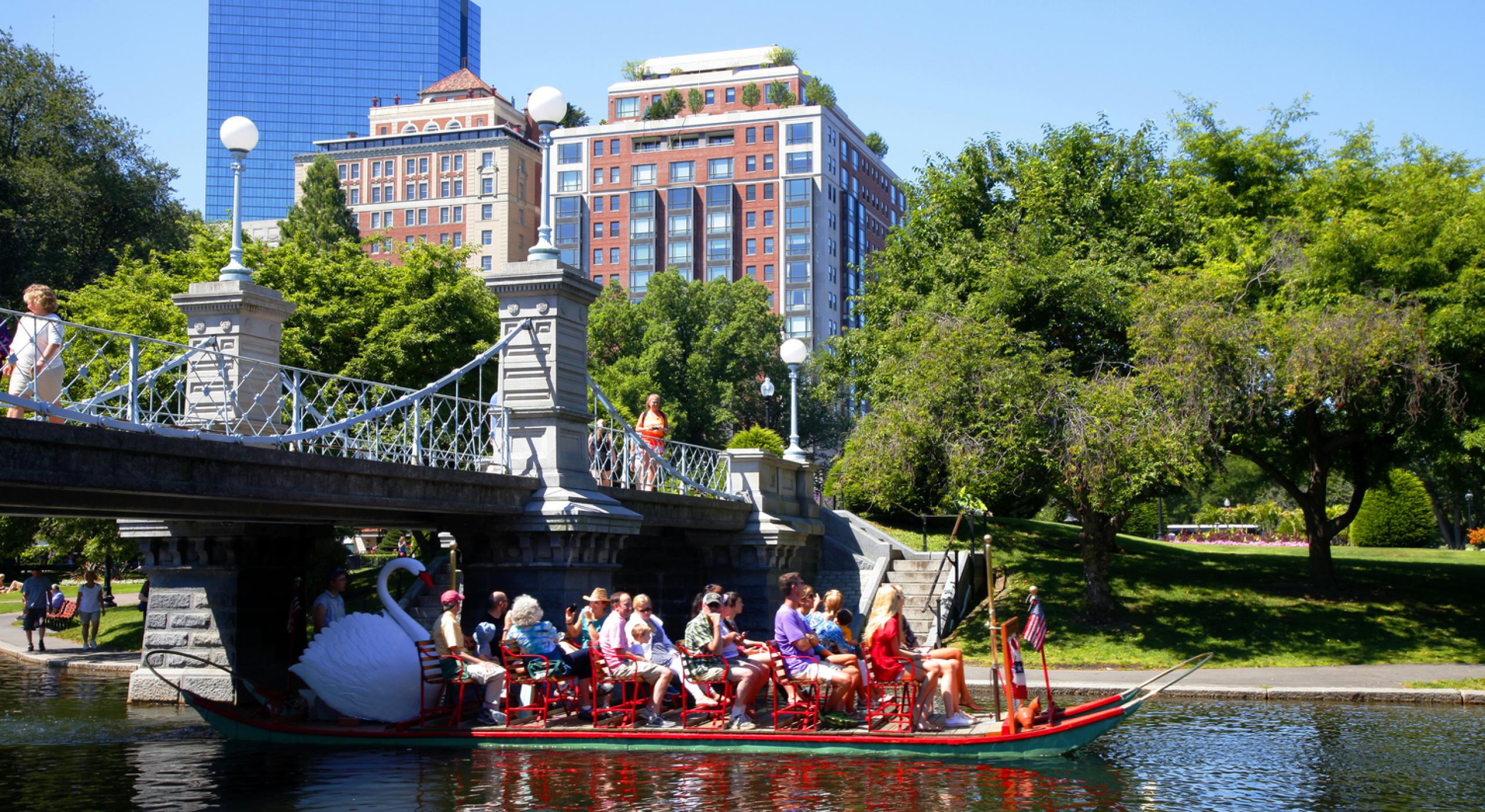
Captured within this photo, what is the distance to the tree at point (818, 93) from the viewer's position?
354ft

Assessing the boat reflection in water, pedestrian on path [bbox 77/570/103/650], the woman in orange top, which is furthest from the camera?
pedestrian on path [bbox 77/570/103/650]

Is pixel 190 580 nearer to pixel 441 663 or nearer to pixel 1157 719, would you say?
pixel 441 663

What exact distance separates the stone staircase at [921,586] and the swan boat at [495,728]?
37.5 feet

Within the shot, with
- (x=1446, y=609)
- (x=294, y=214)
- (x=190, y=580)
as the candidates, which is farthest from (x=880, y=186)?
(x=190, y=580)

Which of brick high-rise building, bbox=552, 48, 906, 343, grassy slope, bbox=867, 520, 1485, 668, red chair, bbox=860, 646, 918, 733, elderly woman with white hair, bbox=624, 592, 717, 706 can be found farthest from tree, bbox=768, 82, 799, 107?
red chair, bbox=860, 646, 918, 733

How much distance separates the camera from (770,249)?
4112 inches

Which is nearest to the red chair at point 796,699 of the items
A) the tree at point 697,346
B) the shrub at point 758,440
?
the shrub at point 758,440

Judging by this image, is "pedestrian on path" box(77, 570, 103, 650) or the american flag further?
"pedestrian on path" box(77, 570, 103, 650)

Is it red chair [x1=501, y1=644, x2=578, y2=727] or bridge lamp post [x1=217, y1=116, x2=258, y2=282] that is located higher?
bridge lamp post [x1=217, y1=116, x2=258, y2=282]

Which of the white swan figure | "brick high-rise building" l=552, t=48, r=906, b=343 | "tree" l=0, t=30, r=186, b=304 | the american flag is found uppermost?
"brick high-rise building" l=552, t=48, r=906, b=343

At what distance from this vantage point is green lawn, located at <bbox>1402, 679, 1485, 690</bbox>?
1852 centimetres

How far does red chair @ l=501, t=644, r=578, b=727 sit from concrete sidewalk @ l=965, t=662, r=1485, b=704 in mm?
8181

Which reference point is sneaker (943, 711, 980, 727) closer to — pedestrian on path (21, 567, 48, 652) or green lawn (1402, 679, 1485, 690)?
green lawn (1402, 679, 1485, 690)

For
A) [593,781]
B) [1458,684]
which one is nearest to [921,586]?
[1458,684]
